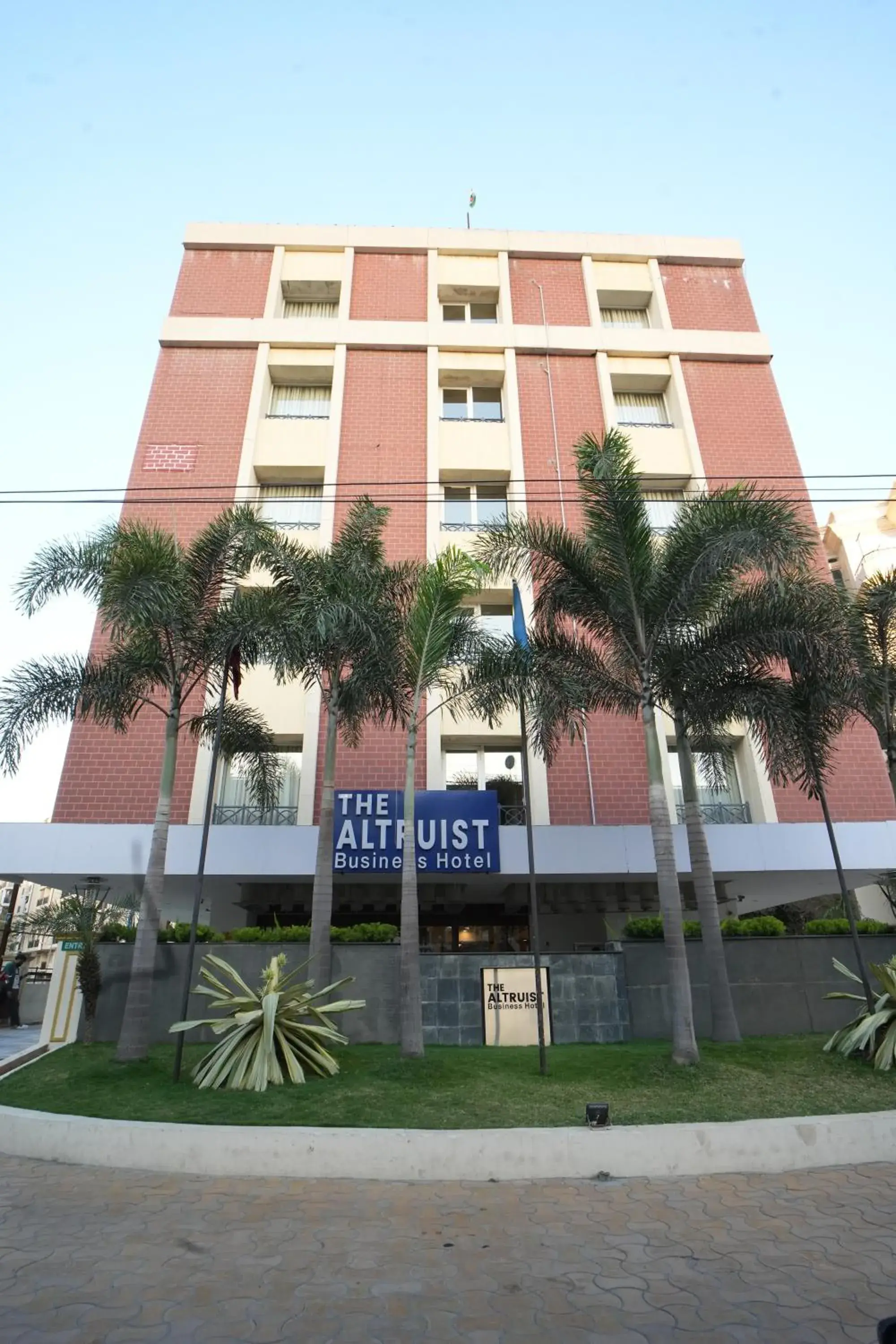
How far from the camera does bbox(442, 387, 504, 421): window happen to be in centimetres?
2394

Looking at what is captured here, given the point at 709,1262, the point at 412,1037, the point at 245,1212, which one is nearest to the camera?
the point at 709,1262

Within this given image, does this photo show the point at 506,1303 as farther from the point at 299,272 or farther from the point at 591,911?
the point at 299,272

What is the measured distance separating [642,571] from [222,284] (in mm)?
20731

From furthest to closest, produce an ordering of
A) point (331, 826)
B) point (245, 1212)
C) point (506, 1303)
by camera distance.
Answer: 1. point (331, 826)
2. point (245, 1212)
3. point (506, 1303)

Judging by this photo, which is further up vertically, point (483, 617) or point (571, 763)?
point (483, 617)

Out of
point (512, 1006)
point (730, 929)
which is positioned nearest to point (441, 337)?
point (730, 929)

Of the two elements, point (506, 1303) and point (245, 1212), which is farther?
point (245, 1212)

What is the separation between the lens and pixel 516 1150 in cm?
735

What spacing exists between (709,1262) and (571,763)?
1389 cm

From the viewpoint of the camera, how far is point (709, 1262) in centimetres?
525

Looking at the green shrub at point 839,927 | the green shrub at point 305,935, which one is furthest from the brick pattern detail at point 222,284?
the green shrub at point 839,927

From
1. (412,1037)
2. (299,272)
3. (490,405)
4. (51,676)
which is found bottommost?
(412,1037)

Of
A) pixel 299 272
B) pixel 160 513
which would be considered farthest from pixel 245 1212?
pixel 299 272

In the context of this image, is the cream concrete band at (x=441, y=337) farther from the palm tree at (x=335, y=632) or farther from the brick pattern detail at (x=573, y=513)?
the palm tree at (x=335, y=632)
